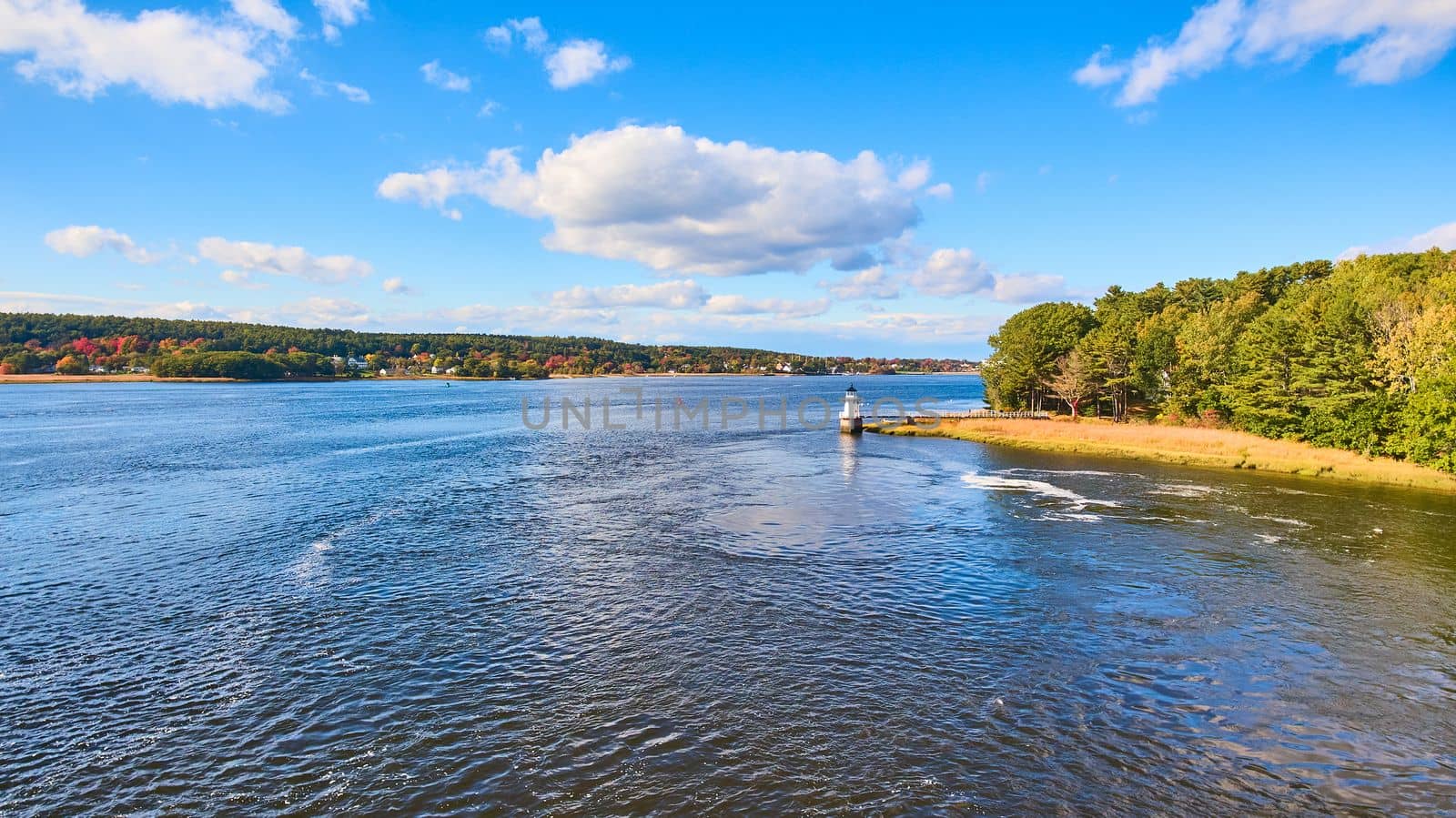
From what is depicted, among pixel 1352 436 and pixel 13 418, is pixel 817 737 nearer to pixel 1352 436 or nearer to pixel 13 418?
pixel 1352 436

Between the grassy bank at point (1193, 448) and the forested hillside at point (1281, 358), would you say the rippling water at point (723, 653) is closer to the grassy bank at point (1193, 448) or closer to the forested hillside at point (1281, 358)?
the grassy bank at point (1193, 448)

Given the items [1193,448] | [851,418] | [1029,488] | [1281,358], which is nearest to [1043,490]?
[1029,488]

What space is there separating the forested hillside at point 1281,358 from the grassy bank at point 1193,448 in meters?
2.67

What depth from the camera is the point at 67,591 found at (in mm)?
26562

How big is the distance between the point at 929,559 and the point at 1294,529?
22.1m

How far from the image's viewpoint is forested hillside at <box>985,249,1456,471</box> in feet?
176

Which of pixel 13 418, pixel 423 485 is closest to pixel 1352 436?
pixel 423 485

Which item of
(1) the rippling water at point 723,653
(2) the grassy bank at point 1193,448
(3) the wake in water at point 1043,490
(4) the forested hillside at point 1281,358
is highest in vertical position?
(4) the forested hillside at point 1281,358

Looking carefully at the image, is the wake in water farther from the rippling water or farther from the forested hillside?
the forested hillside

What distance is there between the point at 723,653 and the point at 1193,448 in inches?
2478

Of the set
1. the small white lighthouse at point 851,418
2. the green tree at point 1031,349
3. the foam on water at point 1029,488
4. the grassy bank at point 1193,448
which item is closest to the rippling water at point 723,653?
the foam on water at point 1029,488

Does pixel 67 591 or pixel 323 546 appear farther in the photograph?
pixel 323 546

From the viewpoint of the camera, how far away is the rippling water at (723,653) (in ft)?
49.9

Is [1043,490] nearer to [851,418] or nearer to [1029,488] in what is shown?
[1029,488]
